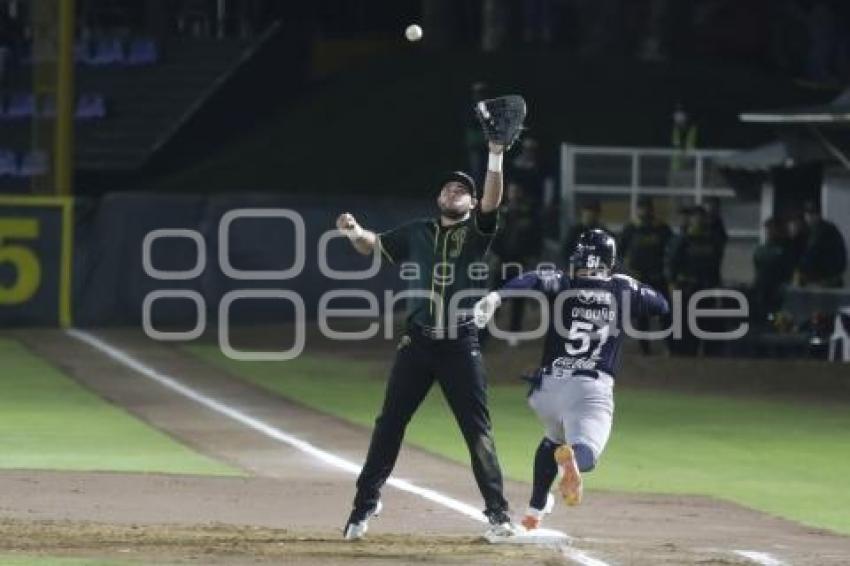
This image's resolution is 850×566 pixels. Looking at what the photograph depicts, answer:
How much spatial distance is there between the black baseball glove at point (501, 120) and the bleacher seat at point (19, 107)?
2926cm

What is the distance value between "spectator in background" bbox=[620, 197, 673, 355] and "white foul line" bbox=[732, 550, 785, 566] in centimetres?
1587

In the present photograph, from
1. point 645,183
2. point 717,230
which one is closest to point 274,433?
point 717,230

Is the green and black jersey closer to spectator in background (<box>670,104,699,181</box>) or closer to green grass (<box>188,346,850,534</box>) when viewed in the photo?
green grass (<box>188,346,850,534</box>)

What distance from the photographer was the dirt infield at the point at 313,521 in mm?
13492

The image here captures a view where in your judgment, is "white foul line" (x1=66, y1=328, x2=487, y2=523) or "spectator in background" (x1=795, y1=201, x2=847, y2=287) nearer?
"white foul line" (x1=66, y1=328, x2=487, y2=523)

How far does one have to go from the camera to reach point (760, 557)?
1371cm

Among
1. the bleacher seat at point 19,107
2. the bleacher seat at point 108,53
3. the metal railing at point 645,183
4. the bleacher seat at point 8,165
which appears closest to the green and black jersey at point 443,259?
the metal railing at point 645,183

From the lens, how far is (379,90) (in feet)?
152

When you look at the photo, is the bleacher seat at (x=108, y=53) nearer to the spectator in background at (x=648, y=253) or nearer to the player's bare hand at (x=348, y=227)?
the spectator in background at (x=648, y=253)

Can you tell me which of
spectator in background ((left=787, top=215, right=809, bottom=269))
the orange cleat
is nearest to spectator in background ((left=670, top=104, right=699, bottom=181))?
spectator in background ((left=787, top=215, right=809, bottom=269))

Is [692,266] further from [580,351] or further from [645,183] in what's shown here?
[580,351]

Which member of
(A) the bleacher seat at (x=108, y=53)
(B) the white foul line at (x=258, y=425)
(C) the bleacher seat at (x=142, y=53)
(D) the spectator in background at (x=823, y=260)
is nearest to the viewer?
(B) the white foul line at (x=258, y=425)

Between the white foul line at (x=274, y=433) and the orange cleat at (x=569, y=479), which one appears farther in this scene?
the white foul line at (x=274, y=433)

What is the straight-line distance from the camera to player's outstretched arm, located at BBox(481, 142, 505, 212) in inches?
543
